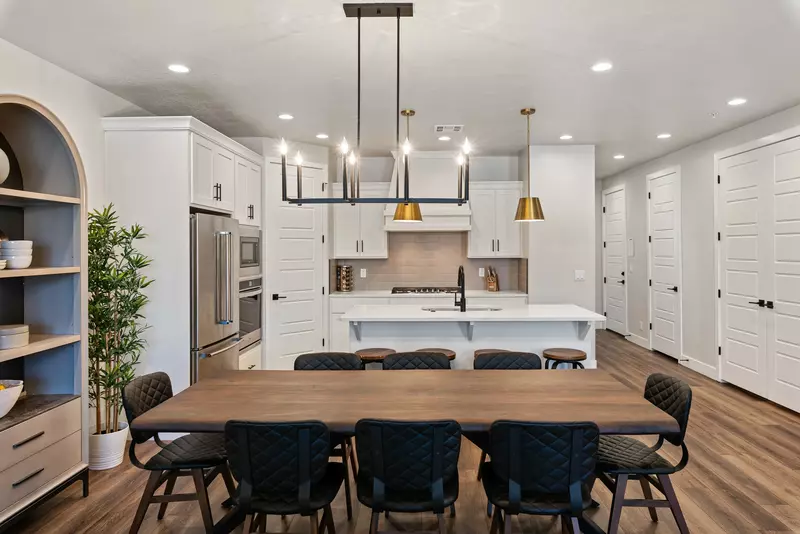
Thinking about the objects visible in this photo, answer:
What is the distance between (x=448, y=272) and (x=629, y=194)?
3259mm

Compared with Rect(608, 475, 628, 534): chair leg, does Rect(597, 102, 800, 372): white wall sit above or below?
above

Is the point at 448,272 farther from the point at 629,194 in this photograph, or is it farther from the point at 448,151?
the point at 629,194

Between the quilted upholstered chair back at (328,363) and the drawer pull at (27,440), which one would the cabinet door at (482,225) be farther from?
the drawer pull at (27,440)

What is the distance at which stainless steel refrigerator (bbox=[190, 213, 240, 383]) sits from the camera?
12.4ft

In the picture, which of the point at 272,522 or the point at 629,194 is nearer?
the point at 272,522

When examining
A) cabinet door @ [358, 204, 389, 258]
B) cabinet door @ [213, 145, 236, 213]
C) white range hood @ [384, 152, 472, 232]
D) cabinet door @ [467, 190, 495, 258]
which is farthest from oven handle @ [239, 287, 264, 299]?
cabinet door @ [467, 190, 495, 258]

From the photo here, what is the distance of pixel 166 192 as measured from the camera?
372cm

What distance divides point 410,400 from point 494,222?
163 inches

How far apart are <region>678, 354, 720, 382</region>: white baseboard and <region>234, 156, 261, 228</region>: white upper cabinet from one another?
511cm

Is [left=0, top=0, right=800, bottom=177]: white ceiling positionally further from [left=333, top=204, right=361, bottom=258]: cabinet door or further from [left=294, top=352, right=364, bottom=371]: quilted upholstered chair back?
[left=294, top=352, right=364, bottom=371]: quilted upholstered chair back

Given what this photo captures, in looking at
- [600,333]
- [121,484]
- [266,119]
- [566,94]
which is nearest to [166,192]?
[266,119]

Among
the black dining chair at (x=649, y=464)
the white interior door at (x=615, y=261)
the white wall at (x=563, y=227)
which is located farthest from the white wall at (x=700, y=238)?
the black dining chair at (x=649, y=464)

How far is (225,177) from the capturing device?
442 cm

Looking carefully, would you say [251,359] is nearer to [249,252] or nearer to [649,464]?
[249,252]
